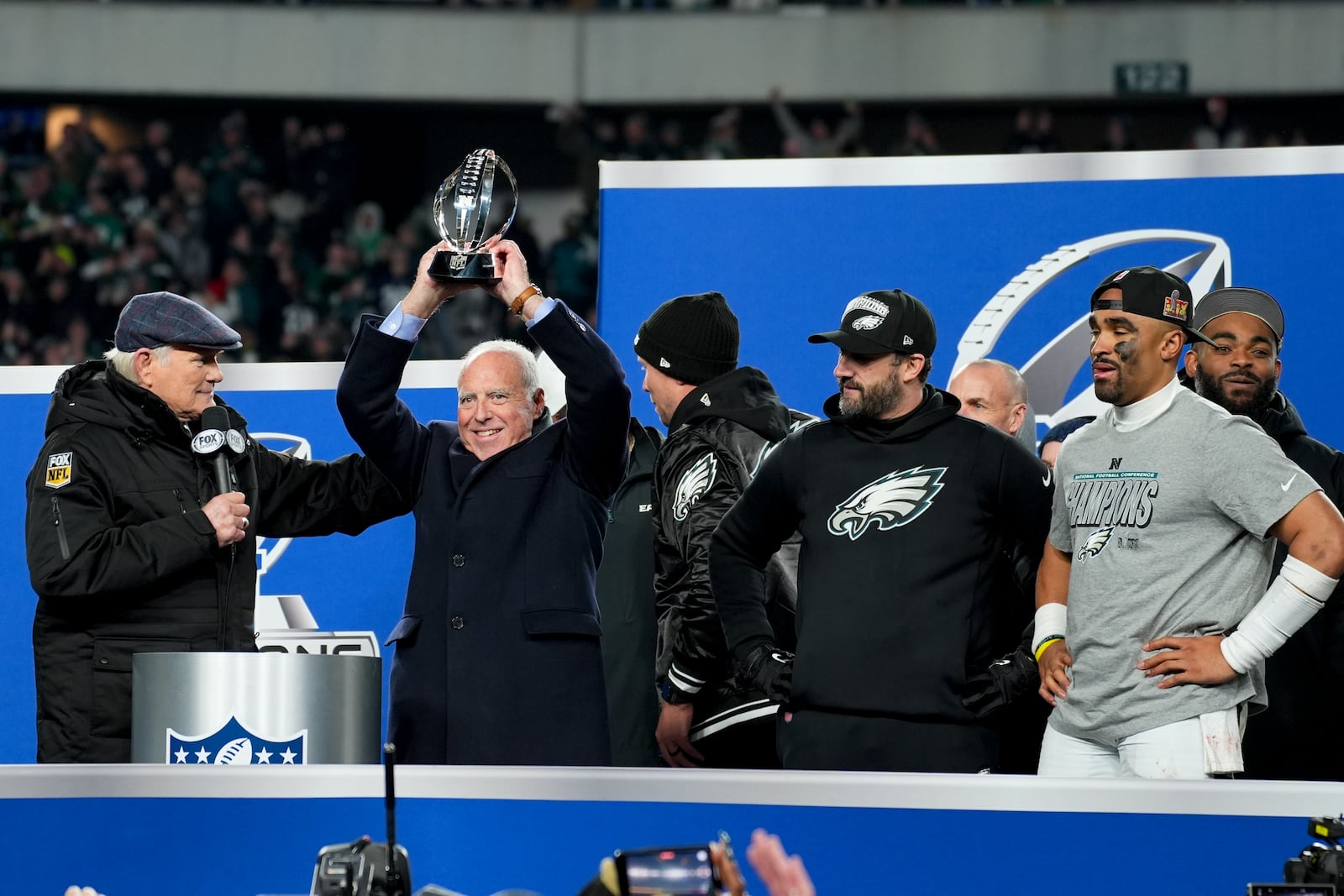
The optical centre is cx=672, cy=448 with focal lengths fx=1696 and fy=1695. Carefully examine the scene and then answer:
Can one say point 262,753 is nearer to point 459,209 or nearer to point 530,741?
point 530,741

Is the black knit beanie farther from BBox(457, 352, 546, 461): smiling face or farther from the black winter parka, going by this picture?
the black winter parka

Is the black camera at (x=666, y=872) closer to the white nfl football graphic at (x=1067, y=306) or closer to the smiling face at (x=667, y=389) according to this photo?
the smiling face at (x=667, y=389)

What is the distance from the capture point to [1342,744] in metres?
Result: 4.00

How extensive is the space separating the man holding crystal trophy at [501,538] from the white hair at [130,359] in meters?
0.46

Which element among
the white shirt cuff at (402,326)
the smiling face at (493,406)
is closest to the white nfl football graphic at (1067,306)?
the smiling face at (493,406)

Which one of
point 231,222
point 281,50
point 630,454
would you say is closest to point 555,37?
point 281,50

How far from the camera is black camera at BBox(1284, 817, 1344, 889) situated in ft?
6.89

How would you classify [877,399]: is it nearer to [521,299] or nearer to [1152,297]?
[1152,297]

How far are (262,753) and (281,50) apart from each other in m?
14.2

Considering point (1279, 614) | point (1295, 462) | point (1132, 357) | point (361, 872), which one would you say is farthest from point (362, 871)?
point (1295, 462)

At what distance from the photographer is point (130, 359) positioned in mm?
3986

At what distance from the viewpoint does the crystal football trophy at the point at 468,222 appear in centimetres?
350

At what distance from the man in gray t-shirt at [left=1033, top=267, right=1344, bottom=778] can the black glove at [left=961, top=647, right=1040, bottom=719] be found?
5 cm

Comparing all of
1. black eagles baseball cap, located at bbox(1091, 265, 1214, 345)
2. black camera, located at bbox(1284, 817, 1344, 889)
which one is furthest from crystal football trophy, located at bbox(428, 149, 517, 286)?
black camera, located at bbox(1284, 817, 1344, 889)
